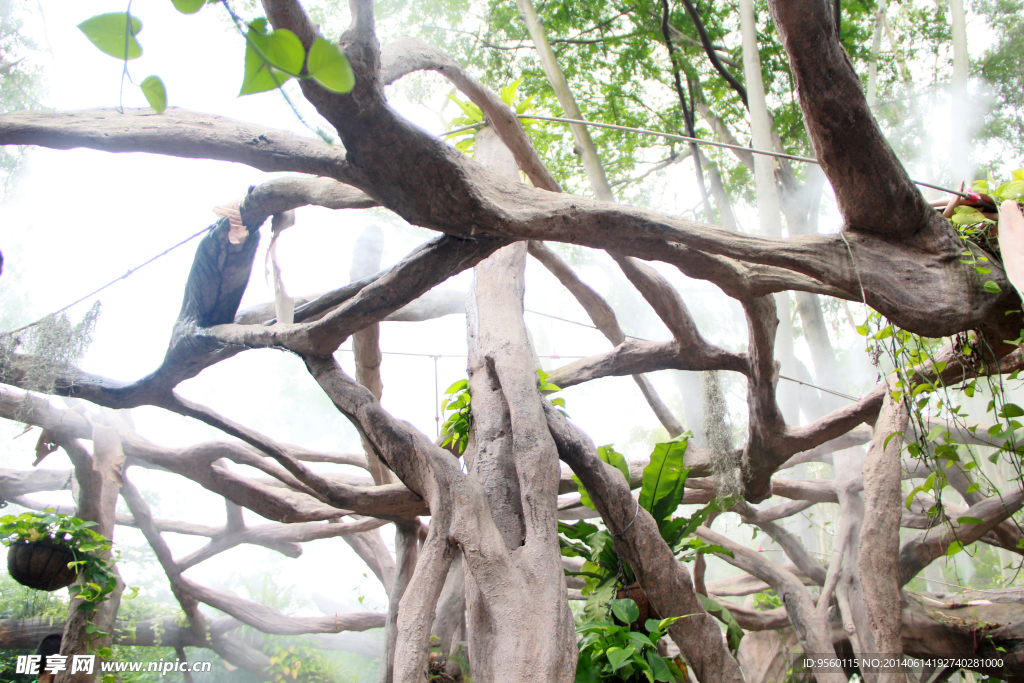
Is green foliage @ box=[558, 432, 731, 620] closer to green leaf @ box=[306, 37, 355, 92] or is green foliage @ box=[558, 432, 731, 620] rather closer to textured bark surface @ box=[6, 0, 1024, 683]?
textured bark surface @ box=[6, 0, 1024, 683]

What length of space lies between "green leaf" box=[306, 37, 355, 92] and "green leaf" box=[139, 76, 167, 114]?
14cm

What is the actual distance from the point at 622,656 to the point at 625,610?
0.40 metres

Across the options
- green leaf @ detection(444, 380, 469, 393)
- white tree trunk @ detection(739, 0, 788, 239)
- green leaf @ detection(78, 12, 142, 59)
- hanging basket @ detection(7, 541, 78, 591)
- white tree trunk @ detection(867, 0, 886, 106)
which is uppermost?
white tree trunk @ detection(867, 0, 886, 106)

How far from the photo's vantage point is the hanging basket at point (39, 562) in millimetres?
3387

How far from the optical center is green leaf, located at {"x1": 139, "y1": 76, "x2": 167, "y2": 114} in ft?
1.38

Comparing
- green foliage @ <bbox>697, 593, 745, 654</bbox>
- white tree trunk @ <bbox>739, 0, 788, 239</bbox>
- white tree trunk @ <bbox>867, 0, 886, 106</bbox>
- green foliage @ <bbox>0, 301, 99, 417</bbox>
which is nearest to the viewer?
green foliage @ <bbox>0, 301, 99, 417</bbox>

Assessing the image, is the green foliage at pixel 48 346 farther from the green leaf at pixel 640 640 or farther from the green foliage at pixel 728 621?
the green foliage at pixel 728 621

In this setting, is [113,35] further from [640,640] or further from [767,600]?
[767,600]

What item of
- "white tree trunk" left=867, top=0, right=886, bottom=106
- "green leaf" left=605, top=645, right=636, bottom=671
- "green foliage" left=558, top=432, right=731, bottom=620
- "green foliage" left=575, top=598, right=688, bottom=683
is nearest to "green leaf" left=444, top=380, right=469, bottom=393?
"green foliage" left=558, top=432, right=731, bottom=620

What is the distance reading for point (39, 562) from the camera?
3.40 metres

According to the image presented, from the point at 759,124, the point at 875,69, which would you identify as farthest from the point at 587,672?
the point at 875,69

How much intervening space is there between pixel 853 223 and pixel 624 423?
14027 mm

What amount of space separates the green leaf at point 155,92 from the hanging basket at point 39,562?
13.6ft

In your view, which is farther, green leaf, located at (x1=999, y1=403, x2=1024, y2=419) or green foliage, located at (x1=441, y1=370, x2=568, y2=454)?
green foliage, located at (x1=441, y1=370, x2=568, y2=454)
